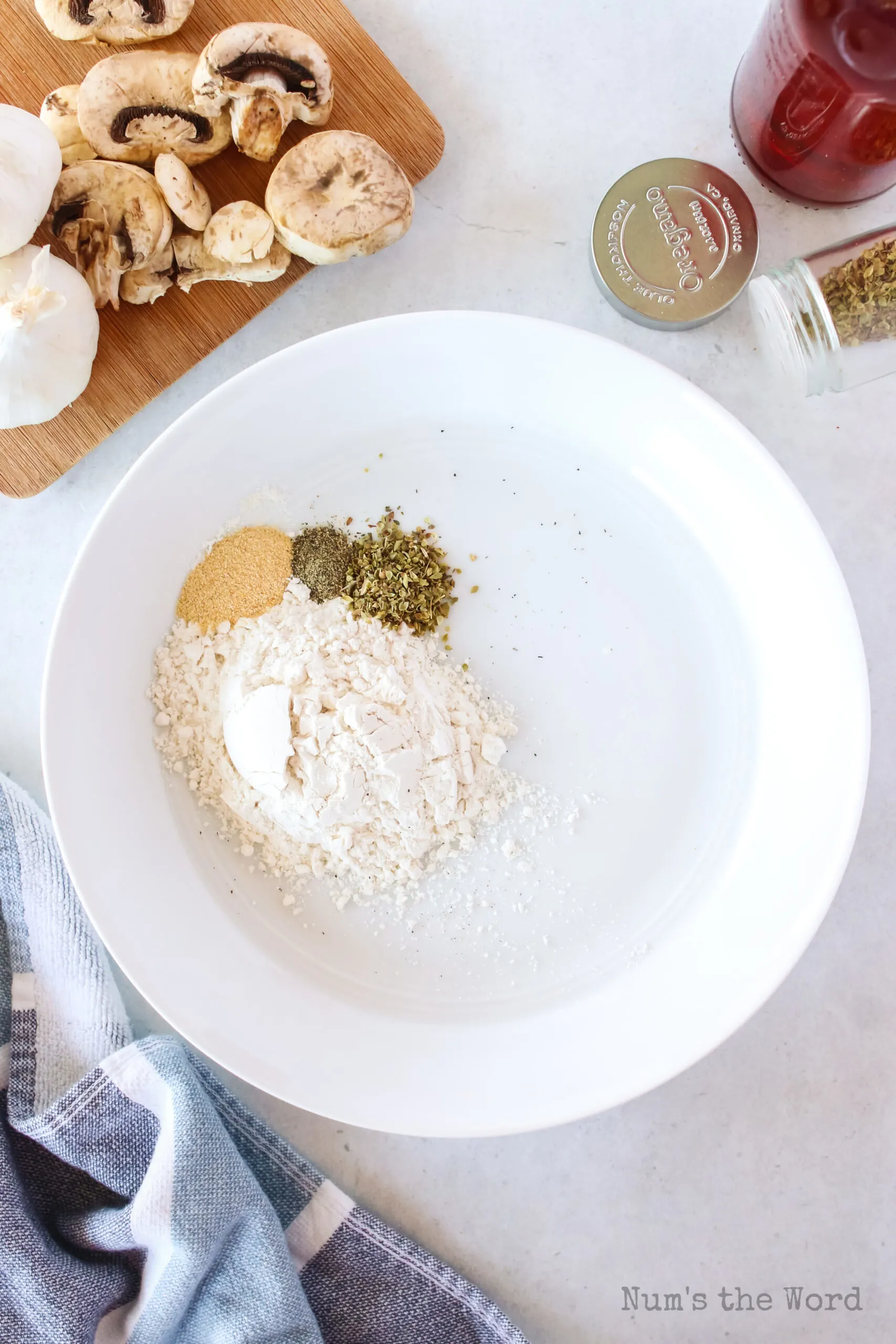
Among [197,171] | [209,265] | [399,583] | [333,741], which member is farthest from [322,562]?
[197,171]

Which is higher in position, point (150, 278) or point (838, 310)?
point (150, 278)

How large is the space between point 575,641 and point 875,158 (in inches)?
20.2

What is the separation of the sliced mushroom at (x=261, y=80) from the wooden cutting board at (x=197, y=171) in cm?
6

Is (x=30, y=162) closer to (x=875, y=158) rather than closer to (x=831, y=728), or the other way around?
(x=875, y=158)

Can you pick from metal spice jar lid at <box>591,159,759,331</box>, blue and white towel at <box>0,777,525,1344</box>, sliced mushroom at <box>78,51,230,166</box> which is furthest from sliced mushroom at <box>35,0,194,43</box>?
blue and white towel at <box>0,777,525,1344</box>

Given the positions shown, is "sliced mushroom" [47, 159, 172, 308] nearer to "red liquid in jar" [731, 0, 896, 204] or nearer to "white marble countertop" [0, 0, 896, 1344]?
"white marble countertop" [0, 0, 896, 1344]

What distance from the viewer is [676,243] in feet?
2.91

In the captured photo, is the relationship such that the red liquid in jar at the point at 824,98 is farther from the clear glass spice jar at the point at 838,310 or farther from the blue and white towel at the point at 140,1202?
the blue and white towel at the point at 140,1202

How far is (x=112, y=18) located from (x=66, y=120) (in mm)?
105

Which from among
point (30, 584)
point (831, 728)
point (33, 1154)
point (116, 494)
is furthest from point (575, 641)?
point (33, 1154)

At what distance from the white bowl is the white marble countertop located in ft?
0.34

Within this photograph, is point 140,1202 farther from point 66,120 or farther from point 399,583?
point 66,120

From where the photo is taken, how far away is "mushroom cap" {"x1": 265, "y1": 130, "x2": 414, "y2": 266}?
2.73 feet

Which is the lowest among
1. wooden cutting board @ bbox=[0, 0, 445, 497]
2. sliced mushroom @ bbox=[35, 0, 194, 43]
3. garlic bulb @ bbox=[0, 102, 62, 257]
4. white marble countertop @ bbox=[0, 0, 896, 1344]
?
white marble countertop @ bbox=[0, 0, 896, 1344]
